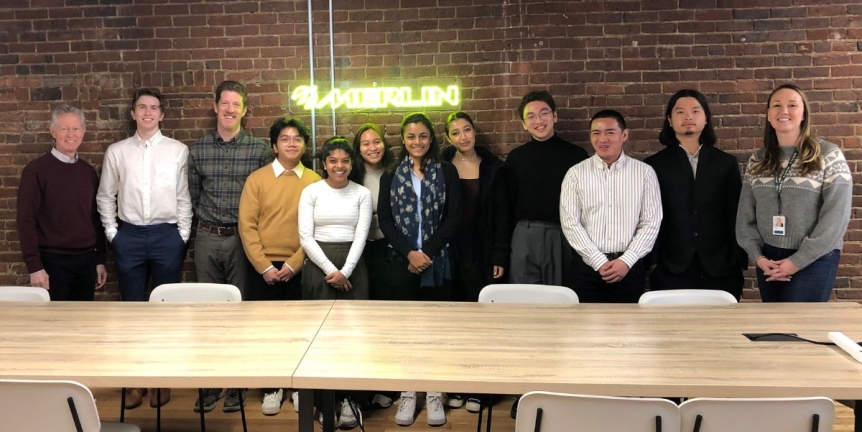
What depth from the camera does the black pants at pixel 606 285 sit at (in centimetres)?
354

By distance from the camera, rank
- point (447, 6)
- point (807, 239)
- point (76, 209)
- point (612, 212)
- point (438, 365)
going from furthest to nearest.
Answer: point (447, 6)
point (76, 209)
point (612, 212)
point (807, 239)
point (438, 365)

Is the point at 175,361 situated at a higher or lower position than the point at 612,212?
lower

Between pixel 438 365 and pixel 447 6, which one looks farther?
pixel 447 6

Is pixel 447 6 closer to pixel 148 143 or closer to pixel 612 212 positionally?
pixel 612 212

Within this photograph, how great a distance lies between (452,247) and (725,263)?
1.65m

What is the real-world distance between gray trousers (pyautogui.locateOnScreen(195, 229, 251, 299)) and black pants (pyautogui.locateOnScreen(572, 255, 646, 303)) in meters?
2.26

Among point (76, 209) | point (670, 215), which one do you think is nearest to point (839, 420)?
point (670, 215)

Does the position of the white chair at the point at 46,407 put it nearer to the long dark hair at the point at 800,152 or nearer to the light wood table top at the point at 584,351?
the light wood table top at the point at 584,351

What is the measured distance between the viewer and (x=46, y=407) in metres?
1.94

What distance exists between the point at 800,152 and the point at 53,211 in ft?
15.5

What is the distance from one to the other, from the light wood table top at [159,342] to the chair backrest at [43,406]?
0.26 ft

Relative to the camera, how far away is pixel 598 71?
4.44 m

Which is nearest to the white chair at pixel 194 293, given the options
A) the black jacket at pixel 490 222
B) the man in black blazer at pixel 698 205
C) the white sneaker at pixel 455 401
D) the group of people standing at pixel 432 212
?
the group of people standing at pixel 432 212

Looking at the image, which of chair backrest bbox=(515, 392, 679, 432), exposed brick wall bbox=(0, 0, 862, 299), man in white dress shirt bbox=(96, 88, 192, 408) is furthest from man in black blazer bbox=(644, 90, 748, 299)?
man in white dress shirt bbox=(96, 88, 192, 408)
